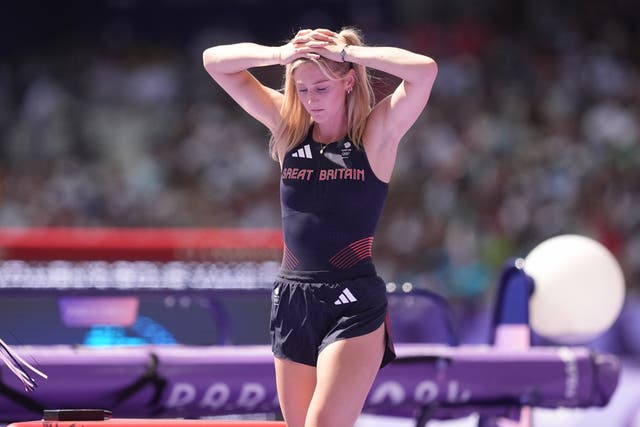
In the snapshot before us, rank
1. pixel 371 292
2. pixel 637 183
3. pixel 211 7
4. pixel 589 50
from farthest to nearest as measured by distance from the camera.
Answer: pixel 211 7 < pixel 589 50 < pixel 637 183 < pixel 371 292

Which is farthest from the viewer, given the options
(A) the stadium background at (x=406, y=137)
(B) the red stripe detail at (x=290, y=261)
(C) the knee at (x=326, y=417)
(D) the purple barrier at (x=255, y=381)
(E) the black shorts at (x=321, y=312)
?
(A) the stadium background at (x=406, y=137)

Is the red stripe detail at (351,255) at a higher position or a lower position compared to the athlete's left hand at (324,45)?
lower

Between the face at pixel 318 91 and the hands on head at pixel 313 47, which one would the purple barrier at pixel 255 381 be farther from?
the hands on head at pixel 313 47

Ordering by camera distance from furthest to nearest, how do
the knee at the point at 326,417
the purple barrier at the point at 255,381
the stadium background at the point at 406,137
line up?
1. the stadium background at the point at 406,137
2. the purple barrier at the point at 255,381
3. the knee at the point at 326,417

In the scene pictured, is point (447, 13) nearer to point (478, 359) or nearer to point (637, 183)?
point (637, 183)

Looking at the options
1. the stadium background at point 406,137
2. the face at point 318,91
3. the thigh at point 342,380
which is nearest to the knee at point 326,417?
the thigh at point 342,380

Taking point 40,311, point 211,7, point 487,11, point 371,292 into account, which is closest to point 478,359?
point 371,292

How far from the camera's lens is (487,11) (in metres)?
13.9

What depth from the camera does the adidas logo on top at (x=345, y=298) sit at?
3650 mm

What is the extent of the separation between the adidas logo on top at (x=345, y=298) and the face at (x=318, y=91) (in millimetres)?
605

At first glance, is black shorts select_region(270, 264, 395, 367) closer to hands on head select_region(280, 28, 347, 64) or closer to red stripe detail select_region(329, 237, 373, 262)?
red stripe detail select_region(329, 237, 373, 262)

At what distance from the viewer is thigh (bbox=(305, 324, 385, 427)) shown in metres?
3.51

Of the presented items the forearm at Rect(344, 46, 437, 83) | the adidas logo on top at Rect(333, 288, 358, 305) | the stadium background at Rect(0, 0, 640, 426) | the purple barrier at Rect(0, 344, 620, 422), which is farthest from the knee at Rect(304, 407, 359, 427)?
the stadium background at Rect(0, 0, 640, 426)

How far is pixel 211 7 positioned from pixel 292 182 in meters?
11.4
